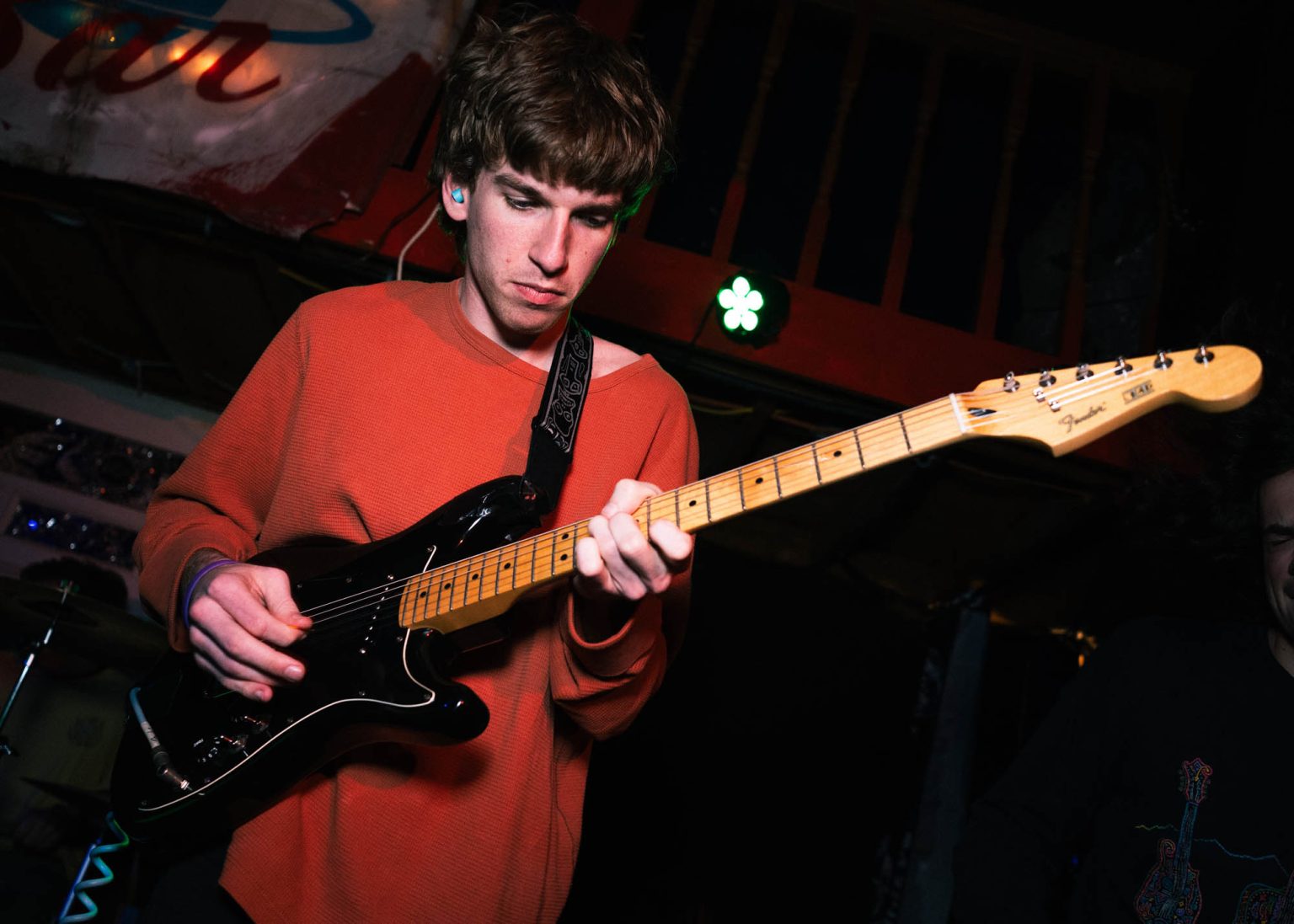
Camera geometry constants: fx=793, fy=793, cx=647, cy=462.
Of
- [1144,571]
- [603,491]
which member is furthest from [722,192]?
[603,491]

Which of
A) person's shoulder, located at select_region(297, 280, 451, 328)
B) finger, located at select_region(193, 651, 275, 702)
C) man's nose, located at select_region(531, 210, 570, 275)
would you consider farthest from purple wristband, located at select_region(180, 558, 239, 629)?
man's nose, located at select_region(531, 210, 570, 275)

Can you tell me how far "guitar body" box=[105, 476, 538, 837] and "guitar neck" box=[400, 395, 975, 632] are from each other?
0.17ft

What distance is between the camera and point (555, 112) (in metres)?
1.67

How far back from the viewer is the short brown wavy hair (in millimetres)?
1650

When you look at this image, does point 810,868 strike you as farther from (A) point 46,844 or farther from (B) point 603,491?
(A) point 46,844

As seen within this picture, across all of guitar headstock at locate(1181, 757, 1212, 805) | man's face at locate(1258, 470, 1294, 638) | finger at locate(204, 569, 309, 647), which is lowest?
finger at locate(204, 569, 309, 647)

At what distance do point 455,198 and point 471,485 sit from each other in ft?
2.54

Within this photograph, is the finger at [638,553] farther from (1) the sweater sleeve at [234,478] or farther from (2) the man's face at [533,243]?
(1) the sweater sleeve at [234,478]

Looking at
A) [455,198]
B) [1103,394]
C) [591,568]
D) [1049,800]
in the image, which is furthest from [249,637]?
[1049,800]

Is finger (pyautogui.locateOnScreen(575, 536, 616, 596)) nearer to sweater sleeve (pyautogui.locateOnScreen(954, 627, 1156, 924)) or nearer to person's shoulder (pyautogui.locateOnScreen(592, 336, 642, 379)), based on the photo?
person's shoulder (pyautogui.locateOnScreen(592, 336, 642, 379))

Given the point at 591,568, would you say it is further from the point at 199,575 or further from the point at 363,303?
the point at 363,303

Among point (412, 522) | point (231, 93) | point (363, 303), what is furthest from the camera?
point (231, 93)

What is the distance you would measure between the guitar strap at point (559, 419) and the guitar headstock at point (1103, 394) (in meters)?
0.77

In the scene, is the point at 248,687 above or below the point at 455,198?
below
